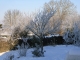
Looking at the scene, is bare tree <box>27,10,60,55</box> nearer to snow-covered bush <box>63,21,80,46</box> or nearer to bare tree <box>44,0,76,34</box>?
snow-covered bush <box>63,21,80,46</box>

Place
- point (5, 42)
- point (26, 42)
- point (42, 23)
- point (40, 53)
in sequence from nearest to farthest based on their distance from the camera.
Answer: point (40, 53), point (42, 23), point (5, 42), point (26, 42)

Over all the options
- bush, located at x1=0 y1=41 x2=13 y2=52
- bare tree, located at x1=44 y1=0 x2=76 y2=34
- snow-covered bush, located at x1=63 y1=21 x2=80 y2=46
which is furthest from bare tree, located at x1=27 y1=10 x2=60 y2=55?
bare tree, located at x1=44 y1=0 x2=76 y2=34

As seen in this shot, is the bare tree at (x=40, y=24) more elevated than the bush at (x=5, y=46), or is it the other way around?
the bare tree at (x=40, y=24)

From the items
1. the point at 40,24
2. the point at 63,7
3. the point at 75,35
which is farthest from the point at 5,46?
the point at 63,7

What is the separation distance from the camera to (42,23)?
824 inches

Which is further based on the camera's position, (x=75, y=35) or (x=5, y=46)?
A: (x=75, y=35)

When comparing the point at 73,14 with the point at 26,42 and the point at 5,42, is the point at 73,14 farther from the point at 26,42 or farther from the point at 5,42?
the point at 5,42

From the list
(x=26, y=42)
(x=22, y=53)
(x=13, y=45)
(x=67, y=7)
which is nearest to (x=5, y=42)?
→ (x=13, y=45)

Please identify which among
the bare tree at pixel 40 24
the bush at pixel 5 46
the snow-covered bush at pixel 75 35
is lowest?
the bush at pixel 5 46

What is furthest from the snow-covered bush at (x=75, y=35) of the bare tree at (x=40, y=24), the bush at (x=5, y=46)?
the bush at (x=5, y=46)

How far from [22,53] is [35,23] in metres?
5.30

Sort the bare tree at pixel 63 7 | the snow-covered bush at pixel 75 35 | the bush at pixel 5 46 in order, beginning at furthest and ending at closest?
the bare tree at pixel 63 7 < the snow-covered bush at pixel 75 35 < the bush at pixel 5 46

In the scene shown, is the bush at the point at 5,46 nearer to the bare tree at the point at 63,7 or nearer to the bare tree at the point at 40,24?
the bare tree at the point at 40,24

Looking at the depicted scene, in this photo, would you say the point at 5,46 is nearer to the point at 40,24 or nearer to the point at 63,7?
A: the point at 40,24
